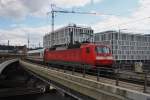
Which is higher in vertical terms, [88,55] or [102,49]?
[102,49]

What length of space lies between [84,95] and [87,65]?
992cm

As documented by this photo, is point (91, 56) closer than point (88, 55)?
Yes

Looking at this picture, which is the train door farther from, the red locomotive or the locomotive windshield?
the locomotive windshield

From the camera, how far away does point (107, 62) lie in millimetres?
27453

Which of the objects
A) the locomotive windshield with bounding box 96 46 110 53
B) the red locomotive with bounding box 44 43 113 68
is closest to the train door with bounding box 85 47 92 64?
the red locomotive with bounding box 44 43 113 68

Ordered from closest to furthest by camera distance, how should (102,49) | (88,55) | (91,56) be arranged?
(91,56), (88,55), (102,49)

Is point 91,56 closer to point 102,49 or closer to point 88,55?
point 88,55

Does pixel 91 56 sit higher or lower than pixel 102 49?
lower

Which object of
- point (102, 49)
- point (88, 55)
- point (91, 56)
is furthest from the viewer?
point (102, 49)

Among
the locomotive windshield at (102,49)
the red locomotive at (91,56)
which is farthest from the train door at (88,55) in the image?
the locomotive windshield at (102,49)

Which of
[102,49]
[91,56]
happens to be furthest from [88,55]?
[102,49]

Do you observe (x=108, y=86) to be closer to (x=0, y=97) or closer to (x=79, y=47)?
(x=79, y=47)

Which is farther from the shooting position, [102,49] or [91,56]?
[102,49]

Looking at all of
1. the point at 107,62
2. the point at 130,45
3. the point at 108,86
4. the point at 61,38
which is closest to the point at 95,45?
the point at 107,62
